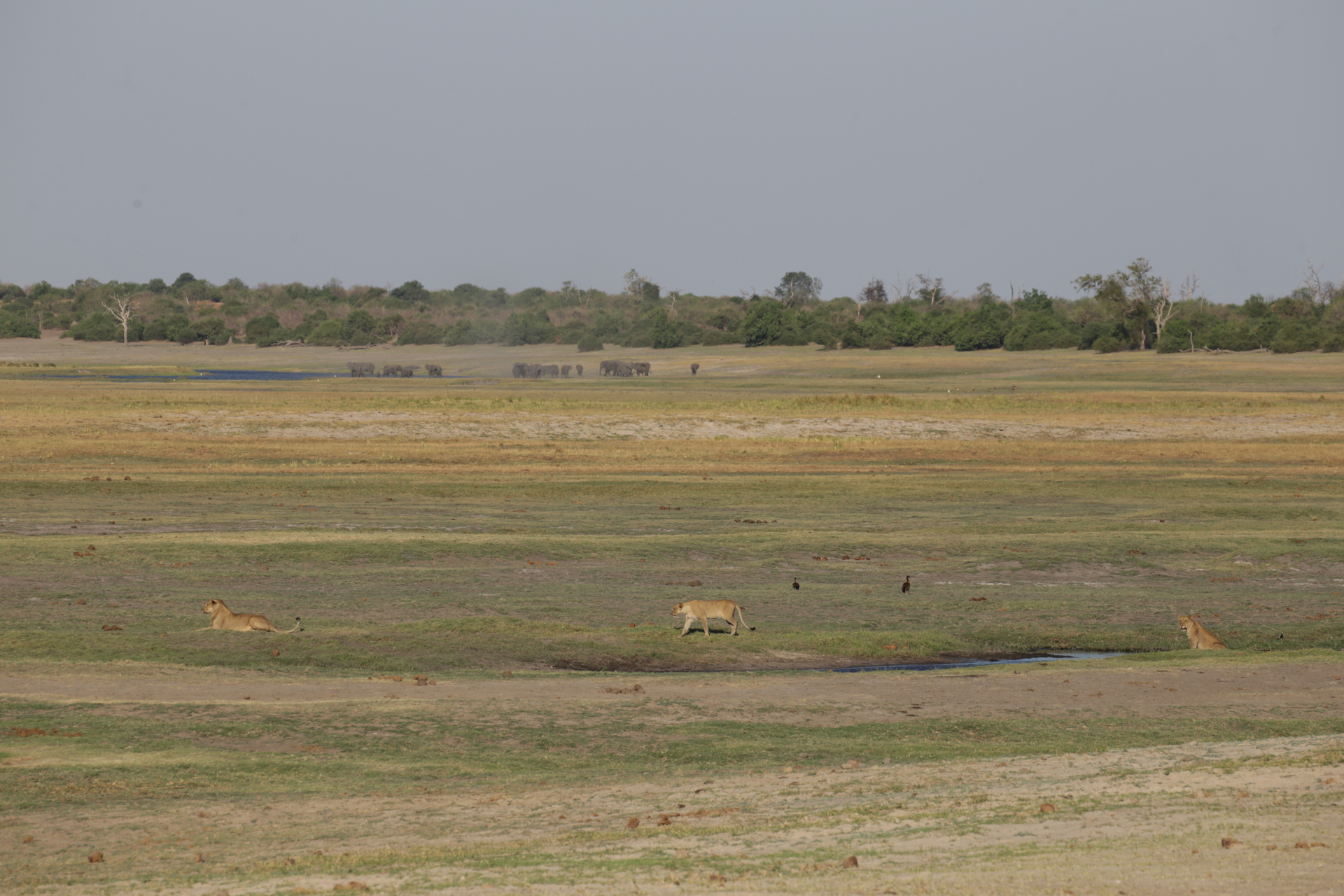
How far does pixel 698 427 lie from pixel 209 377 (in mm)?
55756

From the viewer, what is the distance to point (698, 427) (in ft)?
183

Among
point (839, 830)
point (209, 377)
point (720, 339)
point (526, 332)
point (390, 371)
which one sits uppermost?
point (526, 332)

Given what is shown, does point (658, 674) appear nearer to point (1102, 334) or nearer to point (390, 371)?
point (390, 371)

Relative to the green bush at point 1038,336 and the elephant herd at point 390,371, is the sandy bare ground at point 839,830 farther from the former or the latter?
the green bush at point 1038,336

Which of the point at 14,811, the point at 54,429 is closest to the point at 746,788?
the point at 14,811

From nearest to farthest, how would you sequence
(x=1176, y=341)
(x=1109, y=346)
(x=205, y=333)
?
(x=1176, y=341)
(x=1109, y=346)
(x=205, y=333)

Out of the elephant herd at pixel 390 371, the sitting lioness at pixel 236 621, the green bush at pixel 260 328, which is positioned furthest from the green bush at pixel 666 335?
the sitting lioness at pixel 236 621

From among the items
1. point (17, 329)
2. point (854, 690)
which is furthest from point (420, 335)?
point (854, 690)

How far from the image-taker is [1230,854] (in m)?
7.95

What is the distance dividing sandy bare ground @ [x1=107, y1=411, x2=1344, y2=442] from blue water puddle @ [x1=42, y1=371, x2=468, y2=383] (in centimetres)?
3639

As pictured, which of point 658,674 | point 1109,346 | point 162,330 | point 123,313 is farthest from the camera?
point 123,313

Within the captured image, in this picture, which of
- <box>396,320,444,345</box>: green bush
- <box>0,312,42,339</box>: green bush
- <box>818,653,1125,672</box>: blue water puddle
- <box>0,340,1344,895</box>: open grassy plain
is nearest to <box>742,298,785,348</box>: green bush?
<box>396,320,444,345</box>: green bush

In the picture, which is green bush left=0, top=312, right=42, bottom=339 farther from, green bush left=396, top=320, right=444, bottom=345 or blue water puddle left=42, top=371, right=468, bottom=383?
blue water puddle left=42, top=371, right=468, bottom=383

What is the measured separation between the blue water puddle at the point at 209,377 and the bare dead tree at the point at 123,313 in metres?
38.1
